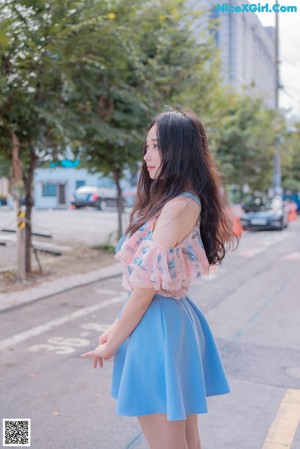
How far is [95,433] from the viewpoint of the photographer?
3.76 metres

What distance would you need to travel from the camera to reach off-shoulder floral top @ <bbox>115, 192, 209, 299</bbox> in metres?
2.18

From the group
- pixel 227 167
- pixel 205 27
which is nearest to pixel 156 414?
pixel 205 27

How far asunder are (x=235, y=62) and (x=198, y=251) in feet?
119

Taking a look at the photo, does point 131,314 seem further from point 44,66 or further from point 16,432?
point 44,66

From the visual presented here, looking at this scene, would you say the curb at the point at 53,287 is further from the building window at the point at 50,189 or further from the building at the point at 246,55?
the building window at the point at 50,189

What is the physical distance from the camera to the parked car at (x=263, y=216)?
22.1 metres

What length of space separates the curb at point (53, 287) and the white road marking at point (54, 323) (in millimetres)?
931

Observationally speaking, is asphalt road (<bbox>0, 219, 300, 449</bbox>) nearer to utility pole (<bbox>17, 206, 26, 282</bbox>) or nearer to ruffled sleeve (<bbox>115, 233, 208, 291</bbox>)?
utility pole (<bbox>17, 206, 26, 282</bbox>)

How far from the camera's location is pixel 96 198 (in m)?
36.0

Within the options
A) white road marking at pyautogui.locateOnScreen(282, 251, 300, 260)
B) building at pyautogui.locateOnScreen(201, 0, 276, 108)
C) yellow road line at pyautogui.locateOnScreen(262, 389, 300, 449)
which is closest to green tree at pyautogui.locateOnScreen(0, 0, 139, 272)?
building at pyautogui.locateOnScreen(201, 0, 276, 108)

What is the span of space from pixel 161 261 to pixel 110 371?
311 centimetres

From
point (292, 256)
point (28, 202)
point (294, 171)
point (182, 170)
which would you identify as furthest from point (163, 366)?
point (294, 171)

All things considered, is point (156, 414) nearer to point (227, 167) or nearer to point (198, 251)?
point (198, 251)

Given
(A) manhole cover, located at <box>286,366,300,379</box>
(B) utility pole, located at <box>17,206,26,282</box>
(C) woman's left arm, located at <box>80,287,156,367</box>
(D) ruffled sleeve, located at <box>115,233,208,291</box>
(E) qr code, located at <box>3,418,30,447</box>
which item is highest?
(D) ruffled sleeve, located at <box>115,233,208,291</box>
